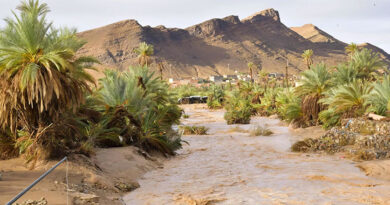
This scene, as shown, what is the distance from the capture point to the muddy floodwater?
621 centimetres

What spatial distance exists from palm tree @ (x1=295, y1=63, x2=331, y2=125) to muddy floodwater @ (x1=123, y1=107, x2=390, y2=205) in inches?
222

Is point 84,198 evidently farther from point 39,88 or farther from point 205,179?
point 205,179

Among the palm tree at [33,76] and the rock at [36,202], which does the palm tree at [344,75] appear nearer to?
the palm tree at [33,76]

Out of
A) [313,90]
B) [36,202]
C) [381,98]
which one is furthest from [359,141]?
[36,202]

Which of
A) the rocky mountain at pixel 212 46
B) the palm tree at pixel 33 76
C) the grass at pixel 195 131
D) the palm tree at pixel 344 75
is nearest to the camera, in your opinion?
the palm tree at pixel 33 76

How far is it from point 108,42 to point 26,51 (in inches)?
4706

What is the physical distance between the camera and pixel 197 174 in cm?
870

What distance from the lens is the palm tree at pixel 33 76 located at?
263 inches

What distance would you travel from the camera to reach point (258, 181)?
24.9 feet

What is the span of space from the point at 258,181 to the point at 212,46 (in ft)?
425

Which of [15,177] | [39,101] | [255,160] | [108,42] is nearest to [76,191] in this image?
[15,177]

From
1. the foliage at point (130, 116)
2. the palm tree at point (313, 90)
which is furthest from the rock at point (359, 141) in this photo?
the foliage at point (130, 116)

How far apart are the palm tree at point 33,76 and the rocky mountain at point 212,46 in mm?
98428

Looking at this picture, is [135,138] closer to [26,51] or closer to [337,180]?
[26,51]
